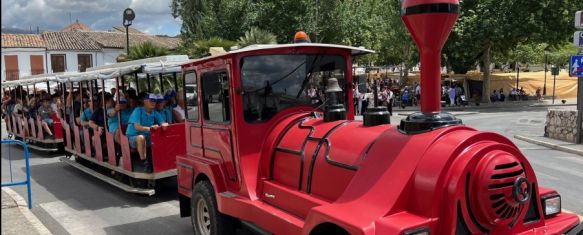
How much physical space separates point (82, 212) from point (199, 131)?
3.11m

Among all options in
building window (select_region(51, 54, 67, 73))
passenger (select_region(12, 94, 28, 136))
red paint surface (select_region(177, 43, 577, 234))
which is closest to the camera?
red paint surface (select_region(177, 43, 577, 234))

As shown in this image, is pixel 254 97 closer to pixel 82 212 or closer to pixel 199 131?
pixel 199 131

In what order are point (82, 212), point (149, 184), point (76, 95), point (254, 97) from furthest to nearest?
point (76, 95) < point (149, 184) < point (82, 212) < point (254, 97)

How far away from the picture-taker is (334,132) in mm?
4340

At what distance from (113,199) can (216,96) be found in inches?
166

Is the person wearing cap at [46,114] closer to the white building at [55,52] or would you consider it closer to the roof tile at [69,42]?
the white building at [55,52]

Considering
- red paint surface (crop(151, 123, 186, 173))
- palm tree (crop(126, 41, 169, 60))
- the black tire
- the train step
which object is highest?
palm tree (crop(126, 41, 169, 60))

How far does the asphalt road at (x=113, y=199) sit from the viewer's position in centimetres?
701

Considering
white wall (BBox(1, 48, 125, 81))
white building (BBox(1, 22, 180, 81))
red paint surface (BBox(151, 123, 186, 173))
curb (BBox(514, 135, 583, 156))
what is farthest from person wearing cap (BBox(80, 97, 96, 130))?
white wall (BBox(1, 48, 125, 81))

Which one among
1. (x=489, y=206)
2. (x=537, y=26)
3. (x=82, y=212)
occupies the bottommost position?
(x=82, y=212)

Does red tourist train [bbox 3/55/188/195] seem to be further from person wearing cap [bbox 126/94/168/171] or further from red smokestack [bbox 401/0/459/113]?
red smokestack [bbox 401/0/459/113]

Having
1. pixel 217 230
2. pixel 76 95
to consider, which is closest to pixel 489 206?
pixel 217 230

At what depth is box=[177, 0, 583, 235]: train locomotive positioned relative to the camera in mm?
3207

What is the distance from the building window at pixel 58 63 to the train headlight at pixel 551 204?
54013mm
